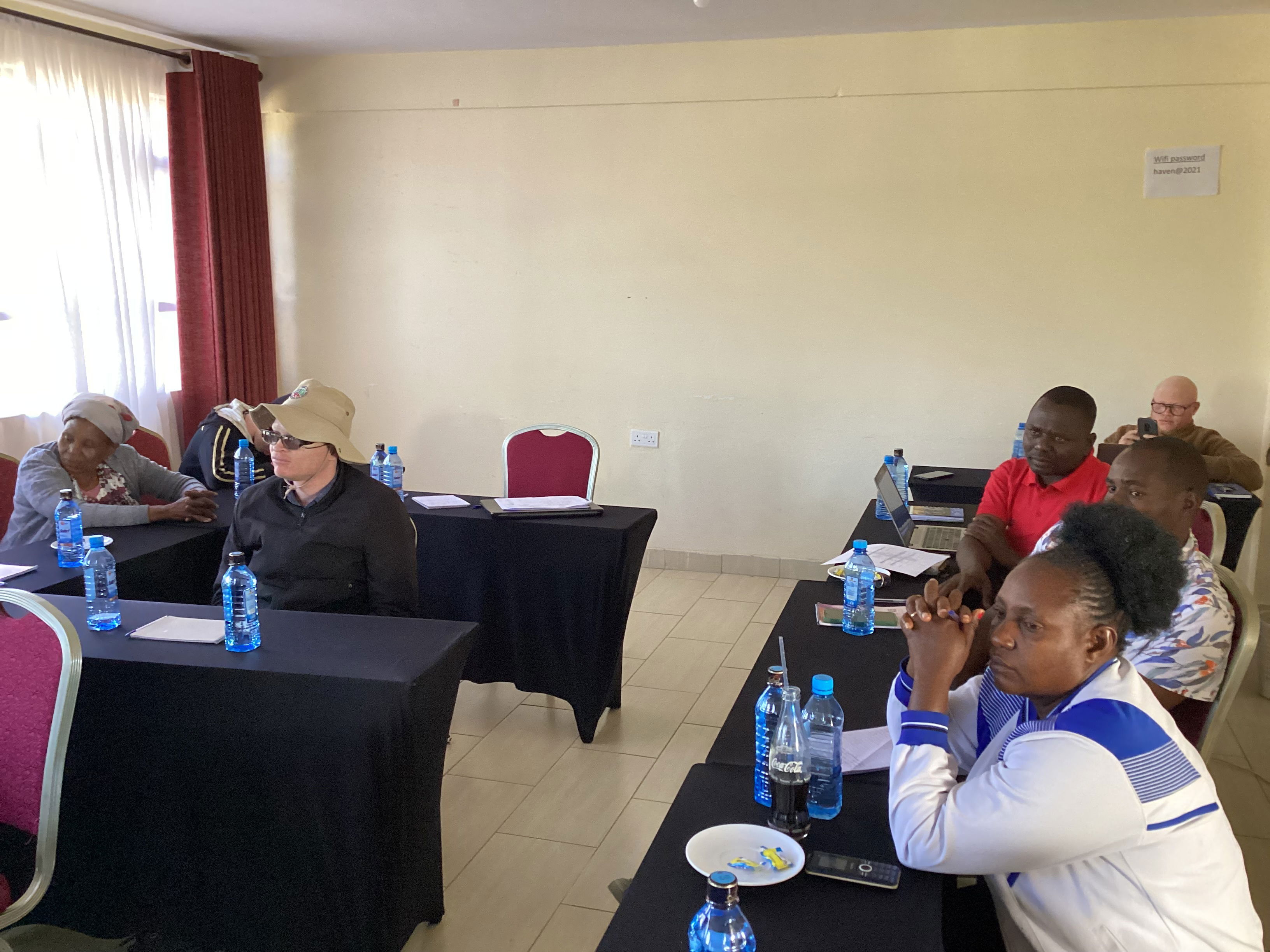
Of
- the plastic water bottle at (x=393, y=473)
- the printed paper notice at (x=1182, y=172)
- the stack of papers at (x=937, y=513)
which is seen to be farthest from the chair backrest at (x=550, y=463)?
the printed paper notice at (x=1182, y=172)

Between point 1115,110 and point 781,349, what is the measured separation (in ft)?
6.23

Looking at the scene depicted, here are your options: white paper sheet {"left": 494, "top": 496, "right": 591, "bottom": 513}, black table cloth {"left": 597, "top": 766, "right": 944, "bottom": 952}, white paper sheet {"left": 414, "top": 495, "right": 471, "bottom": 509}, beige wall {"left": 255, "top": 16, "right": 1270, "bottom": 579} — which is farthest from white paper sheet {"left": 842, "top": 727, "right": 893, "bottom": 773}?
beige wall {"left": 255, "top": 16, "right": 1270, "bottom": 579}

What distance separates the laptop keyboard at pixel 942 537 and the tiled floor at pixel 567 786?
787mm

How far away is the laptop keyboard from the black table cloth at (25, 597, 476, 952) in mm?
1603

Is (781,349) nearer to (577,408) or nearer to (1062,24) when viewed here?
(577,408)

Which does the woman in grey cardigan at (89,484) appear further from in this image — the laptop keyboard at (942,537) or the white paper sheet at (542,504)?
the laptop keyboard at (942,537)

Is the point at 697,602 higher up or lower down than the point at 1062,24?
lower down

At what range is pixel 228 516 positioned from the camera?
141 inches

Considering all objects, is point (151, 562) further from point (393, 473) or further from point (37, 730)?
point (37, 730)

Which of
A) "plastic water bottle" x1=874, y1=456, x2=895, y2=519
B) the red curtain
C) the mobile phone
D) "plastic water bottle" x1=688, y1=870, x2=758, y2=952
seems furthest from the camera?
the red curtain

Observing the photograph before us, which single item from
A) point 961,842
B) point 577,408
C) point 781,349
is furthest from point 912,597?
point 577,408

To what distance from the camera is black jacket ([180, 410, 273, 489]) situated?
4.13m

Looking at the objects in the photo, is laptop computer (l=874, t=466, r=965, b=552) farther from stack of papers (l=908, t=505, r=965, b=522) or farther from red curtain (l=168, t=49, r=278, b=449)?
red curtain (l=168, t=49, r=278, b=449)

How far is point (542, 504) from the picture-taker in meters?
3.66
